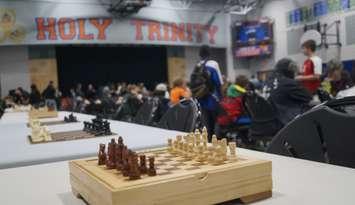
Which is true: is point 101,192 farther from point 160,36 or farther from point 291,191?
point 160,36

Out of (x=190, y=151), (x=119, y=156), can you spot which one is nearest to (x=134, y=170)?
(x=119, y=156)

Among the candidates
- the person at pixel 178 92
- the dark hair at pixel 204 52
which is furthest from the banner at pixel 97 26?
the dark hair at pixel 204 52

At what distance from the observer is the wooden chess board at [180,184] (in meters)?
0.64

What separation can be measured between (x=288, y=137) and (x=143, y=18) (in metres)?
13.4

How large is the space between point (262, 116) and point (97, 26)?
10507 millimetres

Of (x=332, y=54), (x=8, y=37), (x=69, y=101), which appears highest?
(x=8, y=37)

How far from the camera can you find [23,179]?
3.42ft

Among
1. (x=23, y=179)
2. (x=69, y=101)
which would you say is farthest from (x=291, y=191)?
(x=69, y=101)

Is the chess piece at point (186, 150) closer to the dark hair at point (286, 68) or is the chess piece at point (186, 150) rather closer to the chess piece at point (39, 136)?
the chess piece at point (39, 136)

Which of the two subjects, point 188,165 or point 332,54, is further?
point 332,54

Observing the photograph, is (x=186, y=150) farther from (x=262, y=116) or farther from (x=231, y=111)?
(x=231, y=111)

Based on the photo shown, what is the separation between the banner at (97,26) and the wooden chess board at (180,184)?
12.6 meters

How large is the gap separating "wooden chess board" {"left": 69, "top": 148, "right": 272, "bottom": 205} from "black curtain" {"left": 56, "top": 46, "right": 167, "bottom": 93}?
14214mm

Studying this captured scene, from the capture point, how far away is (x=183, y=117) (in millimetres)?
2268
